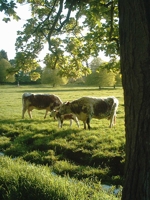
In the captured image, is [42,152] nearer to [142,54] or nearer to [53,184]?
[53,184]

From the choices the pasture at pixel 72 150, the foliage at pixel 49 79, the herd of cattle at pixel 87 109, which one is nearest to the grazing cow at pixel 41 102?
the herd of cattle at pixel 87 109

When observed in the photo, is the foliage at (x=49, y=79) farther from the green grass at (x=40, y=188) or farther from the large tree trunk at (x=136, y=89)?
the large tree trunk at (x=136, y=89)

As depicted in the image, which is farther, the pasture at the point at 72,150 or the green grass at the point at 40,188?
the pasture at the point at 72,150

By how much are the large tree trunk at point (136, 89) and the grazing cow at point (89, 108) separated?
1070cm

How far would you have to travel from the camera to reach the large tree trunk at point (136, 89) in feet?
10.8

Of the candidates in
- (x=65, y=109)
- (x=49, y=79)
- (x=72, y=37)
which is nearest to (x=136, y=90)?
(x=72, y=37)

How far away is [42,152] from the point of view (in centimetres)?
1045

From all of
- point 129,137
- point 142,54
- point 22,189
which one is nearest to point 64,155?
point 22,189

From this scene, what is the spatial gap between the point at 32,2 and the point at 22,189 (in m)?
6.44

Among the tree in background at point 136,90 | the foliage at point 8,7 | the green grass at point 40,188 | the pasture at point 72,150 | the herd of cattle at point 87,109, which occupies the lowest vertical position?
the pasture at point 72,150

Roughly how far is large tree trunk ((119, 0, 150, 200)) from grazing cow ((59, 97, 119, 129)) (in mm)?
10703

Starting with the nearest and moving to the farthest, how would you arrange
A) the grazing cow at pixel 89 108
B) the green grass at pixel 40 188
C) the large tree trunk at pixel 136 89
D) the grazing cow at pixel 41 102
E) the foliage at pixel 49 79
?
the large tree trunk at pixel 136 89, the green grass at pixel 40 188, the grazing cow at pixel 89 108, the grazing cow at pixel 41 102, the foliage at pixel 49 79

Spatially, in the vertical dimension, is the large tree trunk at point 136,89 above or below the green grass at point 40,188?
above

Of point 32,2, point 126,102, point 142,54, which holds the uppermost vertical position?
point 32,2
